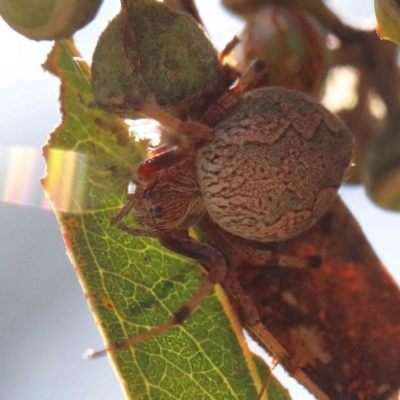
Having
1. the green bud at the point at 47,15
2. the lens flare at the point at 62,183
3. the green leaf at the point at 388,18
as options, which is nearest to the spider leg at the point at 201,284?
the lens flare at the point at 62,183

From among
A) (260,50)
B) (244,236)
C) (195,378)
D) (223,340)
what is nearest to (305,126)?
(260,50)

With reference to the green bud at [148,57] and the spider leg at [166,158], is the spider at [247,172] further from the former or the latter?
the green bud at [148,57]

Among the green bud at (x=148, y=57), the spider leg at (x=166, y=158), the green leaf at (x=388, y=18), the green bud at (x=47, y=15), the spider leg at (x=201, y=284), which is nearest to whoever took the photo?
the green leaf at (x=388, y=18)

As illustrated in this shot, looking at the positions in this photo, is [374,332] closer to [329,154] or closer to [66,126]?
[329,154]

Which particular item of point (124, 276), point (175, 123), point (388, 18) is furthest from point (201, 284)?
point (388, 18)

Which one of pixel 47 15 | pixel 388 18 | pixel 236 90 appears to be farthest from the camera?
pixel 236 90

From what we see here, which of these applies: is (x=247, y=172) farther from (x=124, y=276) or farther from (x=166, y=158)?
(x=124, y=276)
